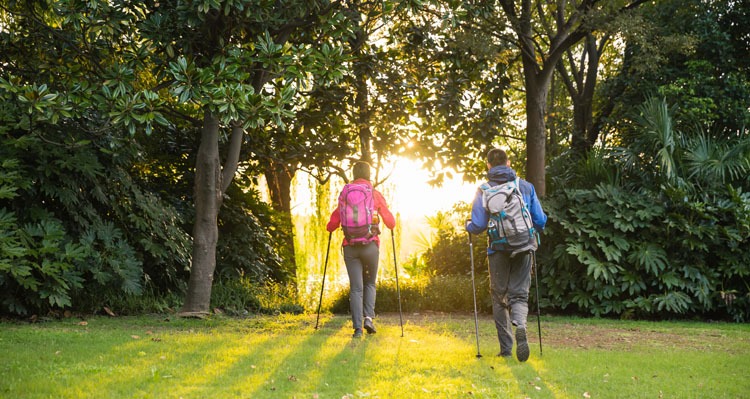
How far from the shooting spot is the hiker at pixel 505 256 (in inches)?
304

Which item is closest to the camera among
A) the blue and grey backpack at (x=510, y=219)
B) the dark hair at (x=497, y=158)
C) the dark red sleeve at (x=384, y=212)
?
the blue and grey backpack at (x=510, y=219)

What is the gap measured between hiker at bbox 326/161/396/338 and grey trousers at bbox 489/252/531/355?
187 cm

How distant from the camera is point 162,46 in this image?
1088 cm

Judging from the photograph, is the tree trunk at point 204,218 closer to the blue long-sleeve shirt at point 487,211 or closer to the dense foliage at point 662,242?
the blue long-sleeve shirt at point 487,211

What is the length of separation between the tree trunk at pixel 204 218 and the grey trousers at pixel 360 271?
3251 mm

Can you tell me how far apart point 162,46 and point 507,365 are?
6.66m

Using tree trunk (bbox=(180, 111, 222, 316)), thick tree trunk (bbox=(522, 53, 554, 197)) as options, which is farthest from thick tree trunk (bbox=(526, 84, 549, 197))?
tree trunk (bbox=(180, 111, 222, 316))

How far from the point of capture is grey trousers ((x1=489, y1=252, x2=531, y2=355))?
25.5 ft

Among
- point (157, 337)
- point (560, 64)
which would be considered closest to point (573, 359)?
point (157, 337)

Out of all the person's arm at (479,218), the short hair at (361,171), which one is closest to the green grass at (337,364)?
the person's arm at (479,218)


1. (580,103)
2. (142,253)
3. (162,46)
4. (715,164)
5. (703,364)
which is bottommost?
(703,364)

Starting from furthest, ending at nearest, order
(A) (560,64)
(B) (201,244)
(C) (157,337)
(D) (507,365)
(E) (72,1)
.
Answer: (A) (560,64) < (B) (201,244) < (E) (72,1) < (C) (157,337) < (D) (507,365)

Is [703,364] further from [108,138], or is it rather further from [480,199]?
[108,138]

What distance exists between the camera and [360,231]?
927cm
